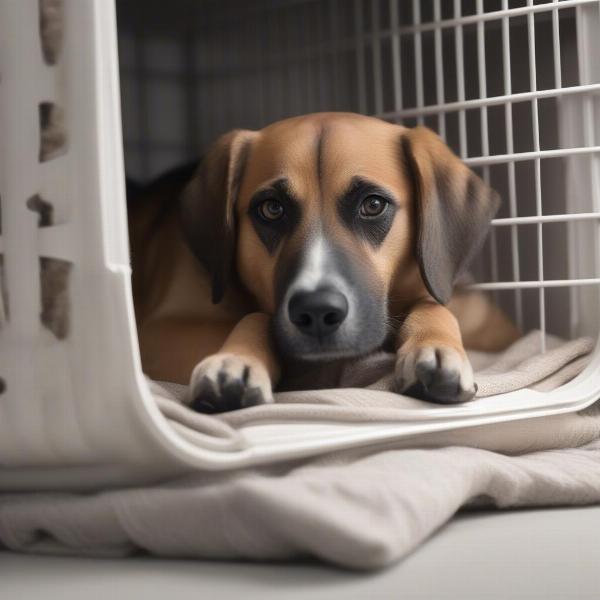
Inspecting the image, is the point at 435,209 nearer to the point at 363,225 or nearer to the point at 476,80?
the point at 363,225

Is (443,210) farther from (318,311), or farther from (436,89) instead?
(436,89)

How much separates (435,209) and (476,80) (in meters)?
0.80

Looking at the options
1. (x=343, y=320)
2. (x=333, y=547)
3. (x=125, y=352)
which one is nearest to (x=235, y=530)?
(x=333, y=547)

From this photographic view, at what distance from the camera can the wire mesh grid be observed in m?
1.68

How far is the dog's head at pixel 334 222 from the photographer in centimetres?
142

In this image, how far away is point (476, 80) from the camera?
7.45ft

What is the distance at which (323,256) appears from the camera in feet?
4.66

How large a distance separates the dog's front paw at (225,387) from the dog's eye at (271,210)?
1.20 ft

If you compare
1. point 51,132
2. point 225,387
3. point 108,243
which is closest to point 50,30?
point 51,132

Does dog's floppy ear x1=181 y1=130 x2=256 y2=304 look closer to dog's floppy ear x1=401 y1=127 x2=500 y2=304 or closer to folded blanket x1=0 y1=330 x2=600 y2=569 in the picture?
dog's floppy ear x1=401 y1=127 x2=500 y2=304

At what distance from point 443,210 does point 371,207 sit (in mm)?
143

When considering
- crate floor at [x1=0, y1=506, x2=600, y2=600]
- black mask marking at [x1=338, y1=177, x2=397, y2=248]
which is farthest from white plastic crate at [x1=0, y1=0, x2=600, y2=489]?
black mask marking at [x1=338, y1=177, x2=397, y2=248]

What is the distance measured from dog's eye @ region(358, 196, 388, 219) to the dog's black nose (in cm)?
22

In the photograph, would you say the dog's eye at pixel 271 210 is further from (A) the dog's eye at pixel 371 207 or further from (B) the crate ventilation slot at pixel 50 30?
(B) the crate ventilation slot at pixel 50 30
